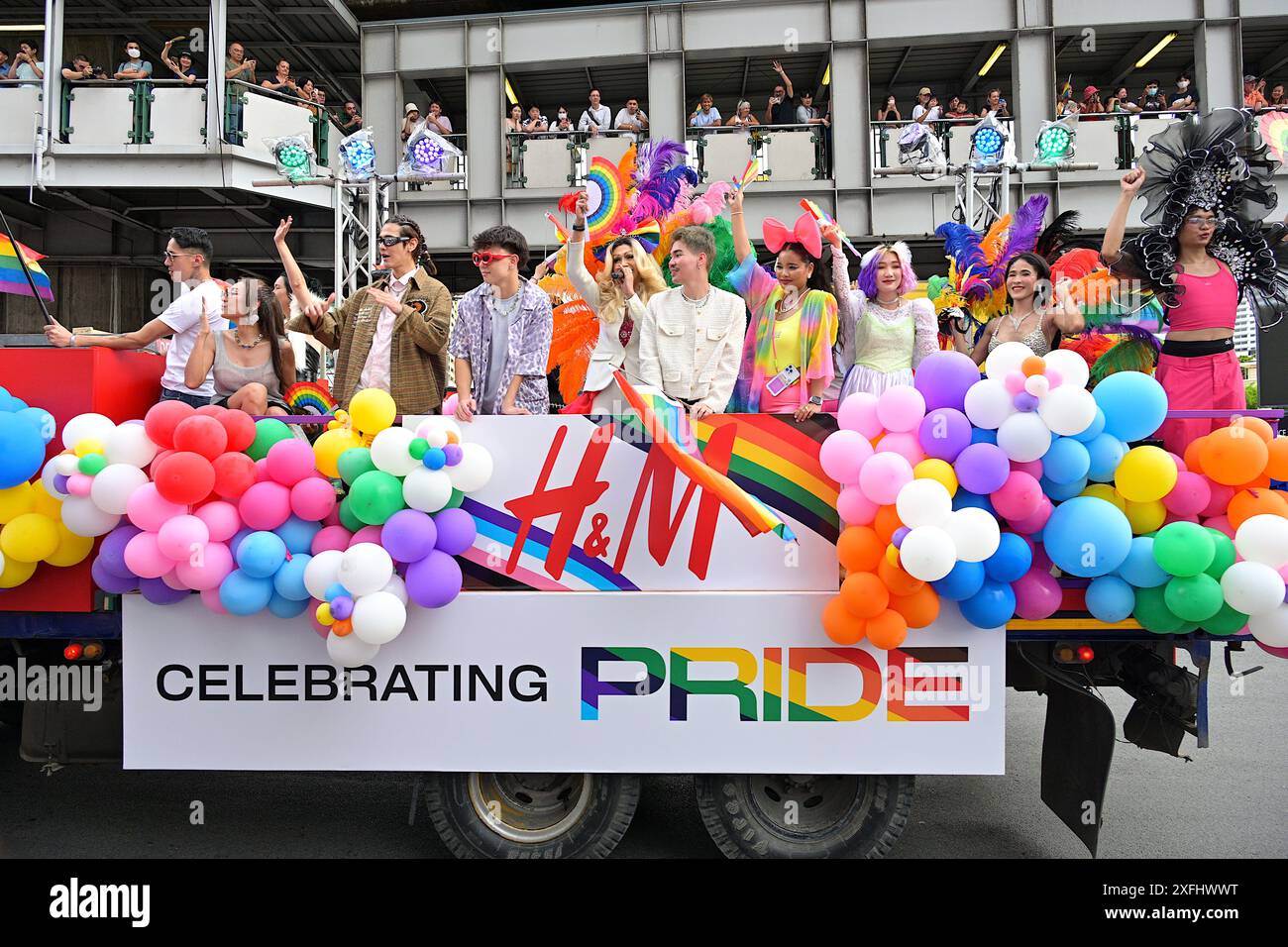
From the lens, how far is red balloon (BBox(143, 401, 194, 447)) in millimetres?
3398

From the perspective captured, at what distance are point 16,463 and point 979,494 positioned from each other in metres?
3.72

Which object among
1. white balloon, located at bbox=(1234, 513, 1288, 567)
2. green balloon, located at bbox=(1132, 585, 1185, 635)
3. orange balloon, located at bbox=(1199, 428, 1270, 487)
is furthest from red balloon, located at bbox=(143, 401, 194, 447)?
white balloon, located at bbox=(1234, 513, 1288, 567)

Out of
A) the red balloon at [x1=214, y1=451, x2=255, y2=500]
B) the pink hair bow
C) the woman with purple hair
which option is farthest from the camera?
the woman with purple hair

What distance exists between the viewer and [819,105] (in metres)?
18.9

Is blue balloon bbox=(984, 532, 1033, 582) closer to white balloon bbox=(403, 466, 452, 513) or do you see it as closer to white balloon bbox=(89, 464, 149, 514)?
white balloon bbox=(403, 466, 452, 513)

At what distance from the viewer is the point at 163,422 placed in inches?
134

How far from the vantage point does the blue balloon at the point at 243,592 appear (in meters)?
3.34

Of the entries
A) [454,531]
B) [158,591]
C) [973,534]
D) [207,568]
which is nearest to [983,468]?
[973,534]

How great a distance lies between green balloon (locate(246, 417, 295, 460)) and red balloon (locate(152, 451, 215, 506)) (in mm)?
216

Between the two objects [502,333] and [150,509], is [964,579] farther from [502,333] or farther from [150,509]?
[150,509]

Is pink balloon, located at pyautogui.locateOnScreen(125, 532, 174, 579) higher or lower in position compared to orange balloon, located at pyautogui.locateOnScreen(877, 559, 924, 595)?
higher

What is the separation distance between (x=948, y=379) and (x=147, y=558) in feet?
10.3

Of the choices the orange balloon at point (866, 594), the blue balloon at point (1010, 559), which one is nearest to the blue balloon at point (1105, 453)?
the blue balloon at point (1010, 559)
